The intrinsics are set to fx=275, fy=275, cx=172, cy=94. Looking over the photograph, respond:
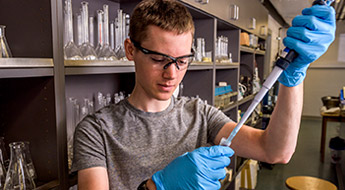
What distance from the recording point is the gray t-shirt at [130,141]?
1051 mm

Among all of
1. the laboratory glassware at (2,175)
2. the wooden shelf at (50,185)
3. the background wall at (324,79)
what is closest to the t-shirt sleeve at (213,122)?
the wooden shelf at (50,185)

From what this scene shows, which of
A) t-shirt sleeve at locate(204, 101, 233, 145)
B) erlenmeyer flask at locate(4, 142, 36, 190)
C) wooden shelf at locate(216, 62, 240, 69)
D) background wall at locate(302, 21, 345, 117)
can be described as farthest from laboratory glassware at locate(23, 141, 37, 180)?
background wall at locate(302, 21, 345, 117)

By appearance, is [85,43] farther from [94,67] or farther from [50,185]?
[50,185]

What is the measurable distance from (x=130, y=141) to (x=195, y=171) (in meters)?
0.34

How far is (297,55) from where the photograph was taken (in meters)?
0.89

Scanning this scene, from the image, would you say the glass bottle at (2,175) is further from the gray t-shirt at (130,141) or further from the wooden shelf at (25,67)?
the wooden shelf at (25,67)

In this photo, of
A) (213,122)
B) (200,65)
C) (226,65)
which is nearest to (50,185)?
(213,122)

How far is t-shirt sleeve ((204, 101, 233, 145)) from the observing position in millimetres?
1262

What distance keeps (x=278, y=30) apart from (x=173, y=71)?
5939 mm

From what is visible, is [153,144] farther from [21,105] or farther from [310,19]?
[310,19]

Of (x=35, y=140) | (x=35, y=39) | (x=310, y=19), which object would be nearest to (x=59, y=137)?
(x=35, y=140)

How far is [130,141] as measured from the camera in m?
1.12

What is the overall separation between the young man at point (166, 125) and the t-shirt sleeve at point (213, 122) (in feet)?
0.04

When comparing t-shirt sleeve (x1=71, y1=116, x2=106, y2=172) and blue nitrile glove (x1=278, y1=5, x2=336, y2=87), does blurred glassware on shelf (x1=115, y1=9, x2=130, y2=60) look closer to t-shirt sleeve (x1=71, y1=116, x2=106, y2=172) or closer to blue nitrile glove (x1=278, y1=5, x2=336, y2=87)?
t-shirt sleeve (x1=71, y1=116, x2=106, y2=172)
